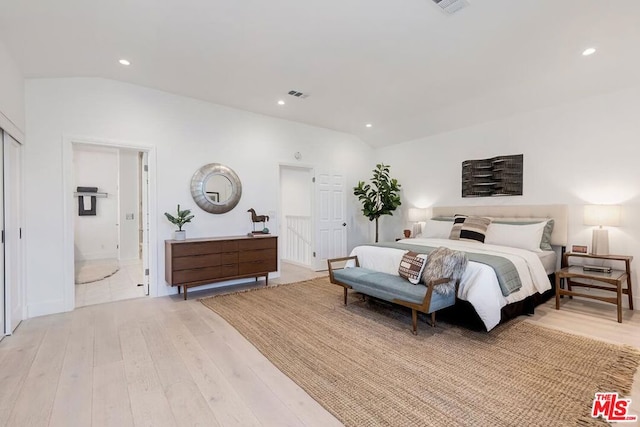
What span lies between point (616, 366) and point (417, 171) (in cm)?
428

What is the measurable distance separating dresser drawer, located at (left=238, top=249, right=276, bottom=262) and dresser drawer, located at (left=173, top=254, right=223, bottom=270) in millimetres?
340

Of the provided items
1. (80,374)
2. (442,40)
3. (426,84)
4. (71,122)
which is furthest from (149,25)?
(426,84)

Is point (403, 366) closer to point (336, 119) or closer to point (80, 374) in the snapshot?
point (80, 374)

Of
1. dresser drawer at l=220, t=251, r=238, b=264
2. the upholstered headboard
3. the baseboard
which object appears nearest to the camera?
the baseboard

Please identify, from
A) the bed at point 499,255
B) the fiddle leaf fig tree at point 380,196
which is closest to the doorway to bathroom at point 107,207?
the fiddle leaf fig tree at point 380,196

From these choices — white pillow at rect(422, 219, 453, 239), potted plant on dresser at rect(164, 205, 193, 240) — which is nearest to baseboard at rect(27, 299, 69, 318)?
potted plant on dresser at rect(164, 205, 193, 240)

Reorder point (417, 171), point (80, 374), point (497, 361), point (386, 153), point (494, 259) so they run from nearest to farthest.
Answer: point (80, 374) < point (497, 361) < point (494, 259) < point (417, 171) < point (386, 153)

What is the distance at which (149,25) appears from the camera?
2.67 metres

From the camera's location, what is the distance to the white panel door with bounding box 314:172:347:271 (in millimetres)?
5961

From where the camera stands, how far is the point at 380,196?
242 inches

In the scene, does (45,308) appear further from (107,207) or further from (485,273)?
(485,273)

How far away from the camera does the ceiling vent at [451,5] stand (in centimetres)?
231

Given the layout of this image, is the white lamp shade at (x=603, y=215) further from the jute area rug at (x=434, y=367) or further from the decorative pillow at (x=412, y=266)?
the decorative pillow at (x=412, y=266)

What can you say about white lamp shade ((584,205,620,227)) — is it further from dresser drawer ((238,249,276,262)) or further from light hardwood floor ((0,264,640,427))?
dresser drawer ((238,249,276,262))
